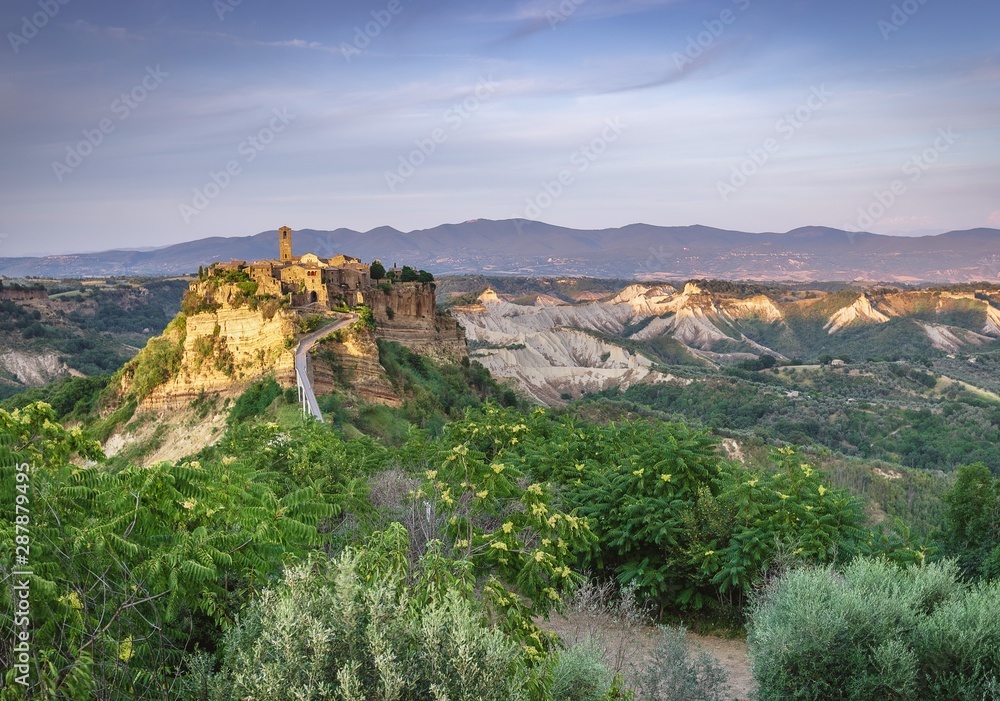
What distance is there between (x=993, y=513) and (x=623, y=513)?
11.2 metres

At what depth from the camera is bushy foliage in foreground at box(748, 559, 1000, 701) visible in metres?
9.23

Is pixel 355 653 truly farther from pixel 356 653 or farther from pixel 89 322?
pixel 89 322

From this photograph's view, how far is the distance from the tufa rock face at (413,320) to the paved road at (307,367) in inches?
252

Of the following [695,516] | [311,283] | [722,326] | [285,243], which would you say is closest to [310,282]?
[311,283]

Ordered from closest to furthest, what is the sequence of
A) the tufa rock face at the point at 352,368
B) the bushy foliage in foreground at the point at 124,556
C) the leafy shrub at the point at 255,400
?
1. the bushy foliage in foreground at the point at 124,556
2. the leafy shrub at the point at 255,400
3. the tufa rock face at the point at 352,368

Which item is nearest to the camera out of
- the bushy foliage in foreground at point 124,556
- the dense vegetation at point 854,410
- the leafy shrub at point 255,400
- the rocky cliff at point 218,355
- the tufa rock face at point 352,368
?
the bushy foliage in foreground at point 124,556

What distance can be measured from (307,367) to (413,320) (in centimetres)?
1706

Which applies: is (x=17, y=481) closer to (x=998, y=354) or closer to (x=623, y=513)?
(x=623, y=513)

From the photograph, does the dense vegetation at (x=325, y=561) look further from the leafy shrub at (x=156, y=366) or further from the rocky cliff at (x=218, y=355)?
the leafy shrub at (x=156, y=366)

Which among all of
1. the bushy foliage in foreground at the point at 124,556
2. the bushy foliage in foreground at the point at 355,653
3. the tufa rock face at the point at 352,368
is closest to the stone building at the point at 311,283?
the tufa rock face at the point at 352,368

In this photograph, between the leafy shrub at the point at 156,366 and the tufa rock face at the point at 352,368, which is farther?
the leafy shrub at the point at 156,366

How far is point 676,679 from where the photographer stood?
996 centimetres

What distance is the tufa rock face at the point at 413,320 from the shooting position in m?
46.5

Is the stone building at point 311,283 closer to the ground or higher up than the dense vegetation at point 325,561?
higher up
